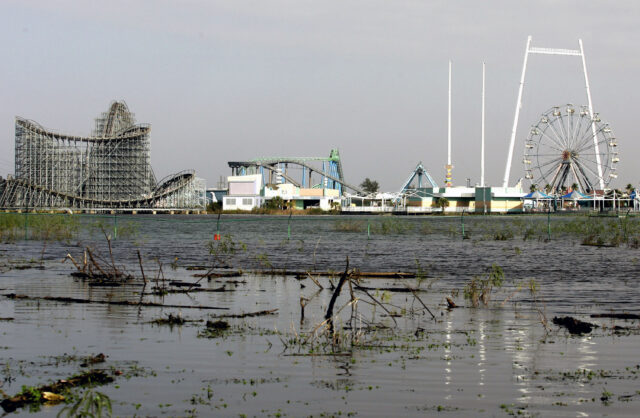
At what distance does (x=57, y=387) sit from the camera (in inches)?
342

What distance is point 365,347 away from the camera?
11.6 m

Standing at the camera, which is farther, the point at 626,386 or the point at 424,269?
the point at 424,269

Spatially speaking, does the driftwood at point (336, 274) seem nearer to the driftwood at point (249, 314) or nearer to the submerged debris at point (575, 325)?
the driftwood at point (249, 314)

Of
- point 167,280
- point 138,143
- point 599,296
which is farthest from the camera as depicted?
point 138,143

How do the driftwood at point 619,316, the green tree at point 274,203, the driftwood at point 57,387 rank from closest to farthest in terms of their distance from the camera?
1. the driftwood at point 57,387
2. the driftwood at point 619,316
3. the green tree at point 274,203

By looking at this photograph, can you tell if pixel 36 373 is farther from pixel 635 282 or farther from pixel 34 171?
pixel 34 171

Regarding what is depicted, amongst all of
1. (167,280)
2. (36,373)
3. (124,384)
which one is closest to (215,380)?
(124,384)

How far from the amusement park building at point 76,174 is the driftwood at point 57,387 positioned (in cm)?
15479

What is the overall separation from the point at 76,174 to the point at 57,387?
6418 inches

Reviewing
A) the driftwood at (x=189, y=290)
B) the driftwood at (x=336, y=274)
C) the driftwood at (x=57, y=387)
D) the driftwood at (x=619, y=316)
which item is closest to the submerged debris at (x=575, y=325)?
the driftwood at (x=619, y=316)

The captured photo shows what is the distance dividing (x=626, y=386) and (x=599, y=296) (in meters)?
9.90

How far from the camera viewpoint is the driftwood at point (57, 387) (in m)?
8.18

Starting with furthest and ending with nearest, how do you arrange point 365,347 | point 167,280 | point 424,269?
1. point 424,269
2. point 167,280
3. point 365,347

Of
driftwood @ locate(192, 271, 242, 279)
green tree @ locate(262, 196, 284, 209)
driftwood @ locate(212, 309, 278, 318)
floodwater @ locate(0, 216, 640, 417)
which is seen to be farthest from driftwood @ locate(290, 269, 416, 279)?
green tree @ locate(262, 196, 284, 209)
